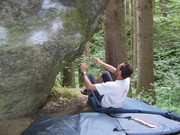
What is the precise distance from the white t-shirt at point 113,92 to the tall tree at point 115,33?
6.88 ft

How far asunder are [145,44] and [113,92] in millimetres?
3306

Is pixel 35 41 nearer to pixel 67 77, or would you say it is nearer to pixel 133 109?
pixel 133 109

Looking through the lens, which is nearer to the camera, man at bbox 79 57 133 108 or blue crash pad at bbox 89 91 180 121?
man at bbox 79 57 133 108

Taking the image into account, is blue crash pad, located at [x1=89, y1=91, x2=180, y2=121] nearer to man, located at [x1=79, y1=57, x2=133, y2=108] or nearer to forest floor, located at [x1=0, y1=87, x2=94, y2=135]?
man, located at [x1=79, y1=57, x2=133, y2=108]

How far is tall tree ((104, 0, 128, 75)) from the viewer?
20.7 feet

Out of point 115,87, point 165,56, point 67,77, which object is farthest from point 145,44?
point 165,56

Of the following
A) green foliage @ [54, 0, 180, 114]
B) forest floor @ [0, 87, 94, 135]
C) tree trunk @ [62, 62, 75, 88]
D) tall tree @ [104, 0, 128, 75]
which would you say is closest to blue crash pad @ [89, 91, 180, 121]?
forest floor @ [0, 87, 94, 135]

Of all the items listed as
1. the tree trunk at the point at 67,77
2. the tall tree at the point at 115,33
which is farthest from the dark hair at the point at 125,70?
the tree trunk at the point at 67,77

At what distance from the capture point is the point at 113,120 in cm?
421

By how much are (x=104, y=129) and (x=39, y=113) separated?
183cm

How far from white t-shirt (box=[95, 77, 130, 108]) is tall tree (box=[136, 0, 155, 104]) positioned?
8.65ft

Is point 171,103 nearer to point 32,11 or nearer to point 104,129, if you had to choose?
point 104,129

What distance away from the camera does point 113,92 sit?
14.3 feet

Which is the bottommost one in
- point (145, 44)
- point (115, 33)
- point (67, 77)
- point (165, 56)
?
point (67, 77)
